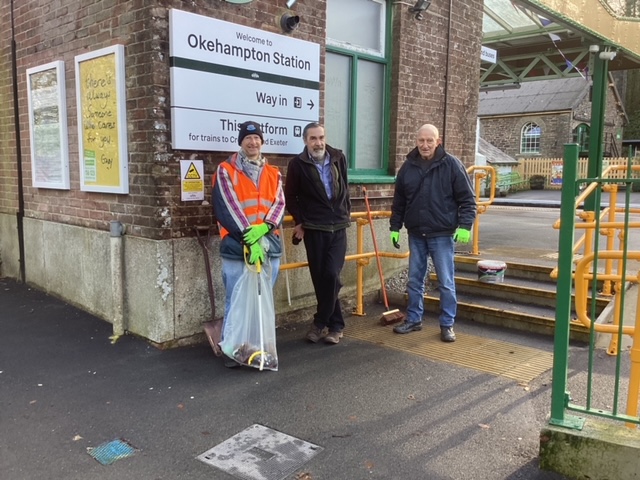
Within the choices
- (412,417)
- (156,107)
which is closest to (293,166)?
(156,107)

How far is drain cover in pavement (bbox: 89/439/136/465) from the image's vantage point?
313 cm

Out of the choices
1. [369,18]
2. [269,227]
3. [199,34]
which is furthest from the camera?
[369,18]

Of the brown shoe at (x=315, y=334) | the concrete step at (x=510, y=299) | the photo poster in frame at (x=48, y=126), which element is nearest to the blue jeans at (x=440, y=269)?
the concrete step at (x=510, y=299)

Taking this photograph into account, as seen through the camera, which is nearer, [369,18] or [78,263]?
[78,263]

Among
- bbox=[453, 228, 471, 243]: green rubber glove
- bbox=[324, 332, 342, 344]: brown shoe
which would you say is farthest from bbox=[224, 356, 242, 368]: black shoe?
bbox=[453, 228, 471, 243]: green rubber glove

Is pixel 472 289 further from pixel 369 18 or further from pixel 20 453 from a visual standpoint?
pixel 20 453

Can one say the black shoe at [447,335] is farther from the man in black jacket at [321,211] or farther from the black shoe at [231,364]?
the black shoe at [231,364]

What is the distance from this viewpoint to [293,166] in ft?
16.3

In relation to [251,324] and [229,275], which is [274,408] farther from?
[229,275]

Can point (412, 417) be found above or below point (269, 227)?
below

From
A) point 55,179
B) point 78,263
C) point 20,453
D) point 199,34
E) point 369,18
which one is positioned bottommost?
point 20,453

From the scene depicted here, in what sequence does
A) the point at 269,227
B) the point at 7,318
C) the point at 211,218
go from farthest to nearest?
the point at 7,318
the point at 211,218
the point at 269,227

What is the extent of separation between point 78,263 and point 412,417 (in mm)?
3952

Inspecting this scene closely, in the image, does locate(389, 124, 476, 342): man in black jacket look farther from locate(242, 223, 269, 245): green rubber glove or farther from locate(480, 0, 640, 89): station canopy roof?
locate(480, 0, 640, 89): station canopy roof
